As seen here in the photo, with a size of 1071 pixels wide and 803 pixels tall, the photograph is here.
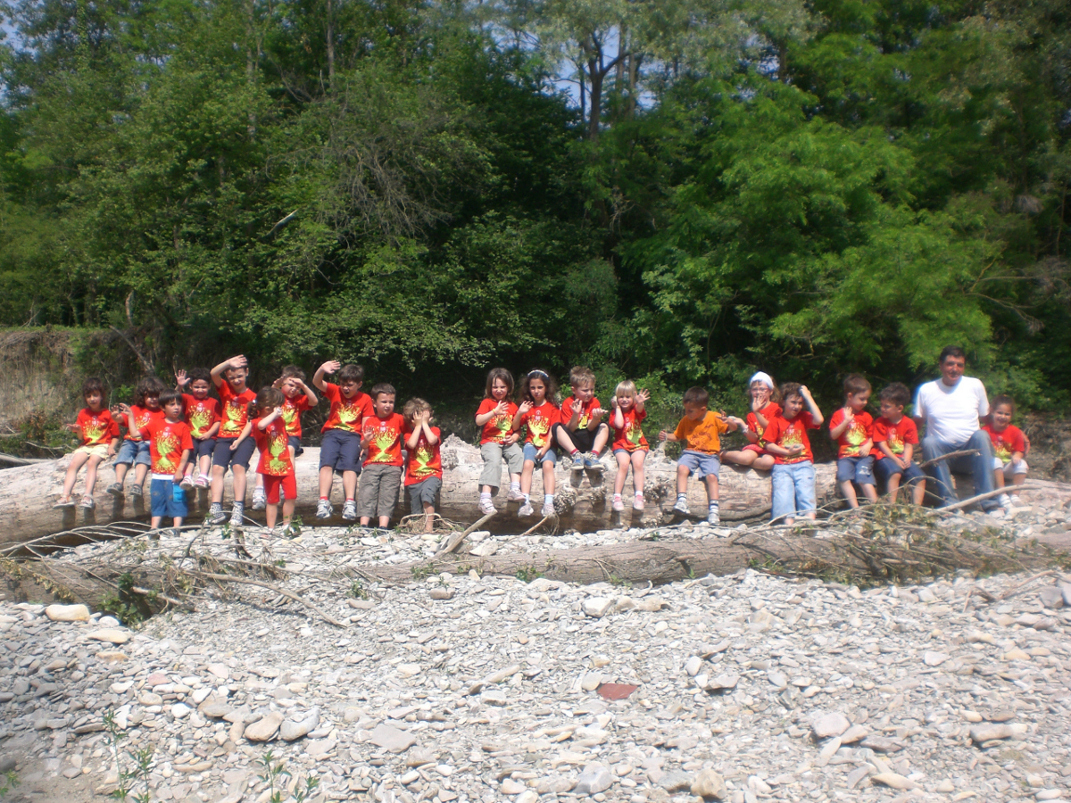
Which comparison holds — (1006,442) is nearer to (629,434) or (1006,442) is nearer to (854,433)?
(854,433)

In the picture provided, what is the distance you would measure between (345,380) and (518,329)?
6184mm

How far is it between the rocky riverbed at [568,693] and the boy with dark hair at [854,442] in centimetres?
123

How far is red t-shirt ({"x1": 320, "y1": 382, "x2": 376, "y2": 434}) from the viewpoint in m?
6.80

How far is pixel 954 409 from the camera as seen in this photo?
6.42m

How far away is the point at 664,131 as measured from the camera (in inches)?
479

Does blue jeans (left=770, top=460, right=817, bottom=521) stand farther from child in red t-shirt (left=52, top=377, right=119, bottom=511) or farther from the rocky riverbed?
child in red t-shirt (left=52, top=377, right=119, bottom=511)

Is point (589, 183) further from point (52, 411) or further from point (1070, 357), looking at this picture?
point (52, 411)

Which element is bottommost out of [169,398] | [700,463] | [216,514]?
[216,514]

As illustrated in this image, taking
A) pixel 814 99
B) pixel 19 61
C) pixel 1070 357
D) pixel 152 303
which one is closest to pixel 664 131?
pixel 814 99

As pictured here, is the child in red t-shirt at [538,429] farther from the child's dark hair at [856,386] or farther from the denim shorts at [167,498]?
the denim shorts at [167,498]

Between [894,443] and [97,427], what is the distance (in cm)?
694

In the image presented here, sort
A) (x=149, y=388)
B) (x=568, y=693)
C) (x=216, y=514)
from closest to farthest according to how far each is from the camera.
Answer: (x=568, y=693)
(x=216, y=514)
(x=149, y=388)

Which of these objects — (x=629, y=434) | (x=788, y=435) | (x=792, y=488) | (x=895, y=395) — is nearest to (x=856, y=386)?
(x=895, y=395)

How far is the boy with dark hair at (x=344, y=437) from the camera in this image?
653 centimetres
